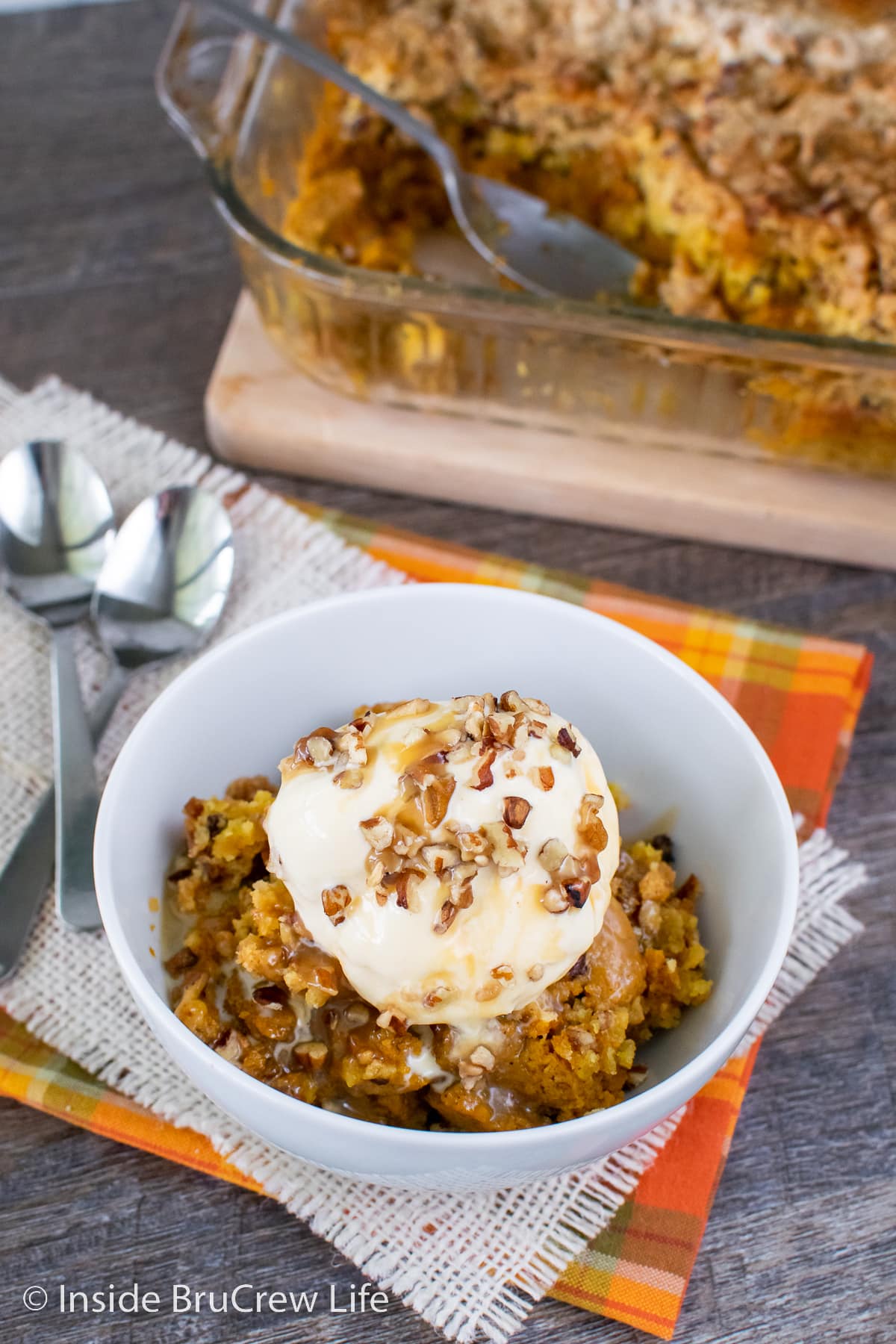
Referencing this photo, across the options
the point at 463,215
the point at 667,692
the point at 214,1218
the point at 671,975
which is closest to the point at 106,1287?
the point at 214,1218

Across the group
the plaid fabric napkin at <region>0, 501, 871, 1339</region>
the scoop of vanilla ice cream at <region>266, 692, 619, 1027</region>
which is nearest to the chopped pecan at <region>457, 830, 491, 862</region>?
the scoop of vanilla ice cream at <region>266, 692, 619, 1027</region>

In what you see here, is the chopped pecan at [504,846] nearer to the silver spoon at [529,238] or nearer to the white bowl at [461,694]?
the white bowl at [461,694]

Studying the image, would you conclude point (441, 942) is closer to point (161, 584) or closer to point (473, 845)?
point (473, 845)

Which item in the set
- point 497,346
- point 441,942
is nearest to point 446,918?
point 441,942

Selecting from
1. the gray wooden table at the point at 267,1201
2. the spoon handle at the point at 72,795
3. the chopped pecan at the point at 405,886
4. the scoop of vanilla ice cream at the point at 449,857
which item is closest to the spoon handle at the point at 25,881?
the spoon handle at the point at 72,795

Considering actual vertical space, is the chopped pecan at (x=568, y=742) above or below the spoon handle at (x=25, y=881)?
above
